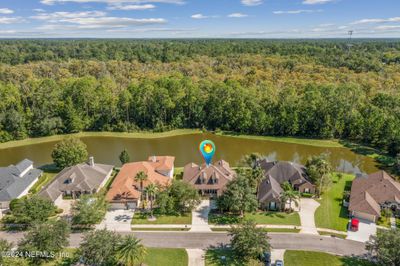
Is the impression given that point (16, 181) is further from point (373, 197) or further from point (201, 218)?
point (373, 197)

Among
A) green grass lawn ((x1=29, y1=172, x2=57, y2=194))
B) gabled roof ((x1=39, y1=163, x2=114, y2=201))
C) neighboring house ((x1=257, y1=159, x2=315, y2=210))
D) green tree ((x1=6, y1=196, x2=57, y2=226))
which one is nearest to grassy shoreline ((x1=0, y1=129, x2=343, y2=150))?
green grass lawn ((x1=29, y1=172, x2=57, y2=194))

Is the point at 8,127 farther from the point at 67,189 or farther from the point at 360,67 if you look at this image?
the point at 360,67

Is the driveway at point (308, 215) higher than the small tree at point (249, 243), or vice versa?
the small tree at point (249, 243)

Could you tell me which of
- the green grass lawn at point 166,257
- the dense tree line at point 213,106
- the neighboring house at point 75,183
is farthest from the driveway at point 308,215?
the neighboring house at point 75,183

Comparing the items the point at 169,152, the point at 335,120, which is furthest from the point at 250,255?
the point at 335,120

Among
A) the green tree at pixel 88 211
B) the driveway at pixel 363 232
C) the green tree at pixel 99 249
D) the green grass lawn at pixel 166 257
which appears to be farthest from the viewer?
the green tree at pixel 88 211

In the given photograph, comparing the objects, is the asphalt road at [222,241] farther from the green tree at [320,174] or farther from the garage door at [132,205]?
the green tree at [320,174]

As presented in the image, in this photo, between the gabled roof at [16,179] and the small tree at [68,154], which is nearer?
the gabled roof at [16,179]
